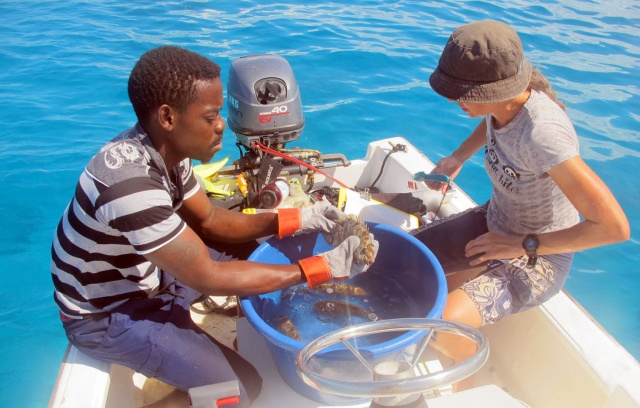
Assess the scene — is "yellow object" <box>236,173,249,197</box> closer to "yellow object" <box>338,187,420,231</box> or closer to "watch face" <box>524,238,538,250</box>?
"yellow object" <box>338,187,420,231</box>

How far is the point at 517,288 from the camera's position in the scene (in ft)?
6.97

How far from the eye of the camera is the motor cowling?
2.81 metres

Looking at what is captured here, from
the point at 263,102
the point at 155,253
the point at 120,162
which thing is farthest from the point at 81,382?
the point at 263,102

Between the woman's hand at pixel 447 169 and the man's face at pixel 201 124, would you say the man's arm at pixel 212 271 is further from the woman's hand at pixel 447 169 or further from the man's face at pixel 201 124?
the woman's hand at pixel 447 169

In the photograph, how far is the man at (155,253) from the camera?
1.57 metres

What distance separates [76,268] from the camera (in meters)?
1.71

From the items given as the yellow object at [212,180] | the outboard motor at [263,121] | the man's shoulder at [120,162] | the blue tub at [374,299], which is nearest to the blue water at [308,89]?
the yellow object at [212,180]

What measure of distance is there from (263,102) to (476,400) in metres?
1.97

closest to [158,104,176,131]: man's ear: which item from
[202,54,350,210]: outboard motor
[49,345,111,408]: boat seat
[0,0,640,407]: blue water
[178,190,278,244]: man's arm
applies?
[178,190,278,244]: man's arm

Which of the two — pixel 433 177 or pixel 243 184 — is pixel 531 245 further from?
pixel 243 184

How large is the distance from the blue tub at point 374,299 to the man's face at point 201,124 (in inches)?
22.2

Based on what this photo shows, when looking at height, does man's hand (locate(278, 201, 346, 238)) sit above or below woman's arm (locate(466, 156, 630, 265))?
below

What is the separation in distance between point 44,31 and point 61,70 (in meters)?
1.41

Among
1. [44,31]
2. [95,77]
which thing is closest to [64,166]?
[95,77]
